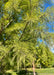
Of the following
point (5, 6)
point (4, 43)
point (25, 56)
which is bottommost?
point (25, 56)

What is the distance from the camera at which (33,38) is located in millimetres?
3711

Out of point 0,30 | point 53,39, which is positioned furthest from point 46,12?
point 0,30

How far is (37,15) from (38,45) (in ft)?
3.28

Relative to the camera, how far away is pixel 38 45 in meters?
3.78

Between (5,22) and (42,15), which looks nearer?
(42,15)

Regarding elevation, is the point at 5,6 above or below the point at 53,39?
above

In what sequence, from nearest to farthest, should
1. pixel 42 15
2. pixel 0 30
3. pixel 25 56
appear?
pixel 25 56 < pixel 42 15 < pixel 0 30

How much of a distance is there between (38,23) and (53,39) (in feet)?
2.30

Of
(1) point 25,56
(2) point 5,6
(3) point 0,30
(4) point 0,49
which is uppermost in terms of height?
(2) point 5,6

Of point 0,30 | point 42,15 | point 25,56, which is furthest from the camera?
point 0,30

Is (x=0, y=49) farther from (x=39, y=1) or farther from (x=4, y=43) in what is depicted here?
(x=39, y=1)

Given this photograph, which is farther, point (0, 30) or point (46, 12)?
point (0, 30)

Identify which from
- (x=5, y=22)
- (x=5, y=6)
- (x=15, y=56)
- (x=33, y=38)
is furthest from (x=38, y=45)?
(x=5, y=6)

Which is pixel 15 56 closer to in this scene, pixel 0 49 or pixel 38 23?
pixel 0 49
